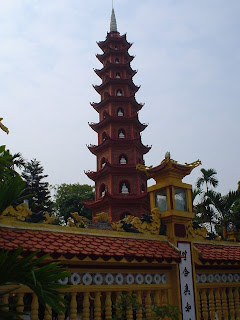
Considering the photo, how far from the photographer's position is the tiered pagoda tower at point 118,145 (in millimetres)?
21188

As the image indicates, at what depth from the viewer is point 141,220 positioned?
7348mm

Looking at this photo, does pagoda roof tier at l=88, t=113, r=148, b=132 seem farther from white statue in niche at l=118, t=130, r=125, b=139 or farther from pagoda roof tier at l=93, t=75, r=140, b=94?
pagoda roof tier at l=93, t=75, r=140, b=94

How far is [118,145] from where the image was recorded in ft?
73.2

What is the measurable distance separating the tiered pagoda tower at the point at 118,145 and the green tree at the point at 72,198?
36.7ft

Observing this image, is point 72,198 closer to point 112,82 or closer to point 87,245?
point 112,82

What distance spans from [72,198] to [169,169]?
27715mm

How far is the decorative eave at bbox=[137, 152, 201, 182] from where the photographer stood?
7.65 meters

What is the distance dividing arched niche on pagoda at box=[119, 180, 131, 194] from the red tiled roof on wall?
1450 centimetres

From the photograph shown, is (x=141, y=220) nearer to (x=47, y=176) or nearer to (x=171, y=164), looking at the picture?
(x=171, y=164)

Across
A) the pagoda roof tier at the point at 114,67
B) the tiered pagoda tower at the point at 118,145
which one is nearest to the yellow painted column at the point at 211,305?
the tiered pagoda tower at the point at 118,145

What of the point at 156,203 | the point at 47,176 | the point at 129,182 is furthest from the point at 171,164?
the point at 47,176

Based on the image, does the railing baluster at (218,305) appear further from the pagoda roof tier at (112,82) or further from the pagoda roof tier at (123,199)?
the pagoda roof tier at (112,82)

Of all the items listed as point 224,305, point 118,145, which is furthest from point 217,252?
point 118,145

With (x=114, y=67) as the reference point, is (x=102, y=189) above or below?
below
